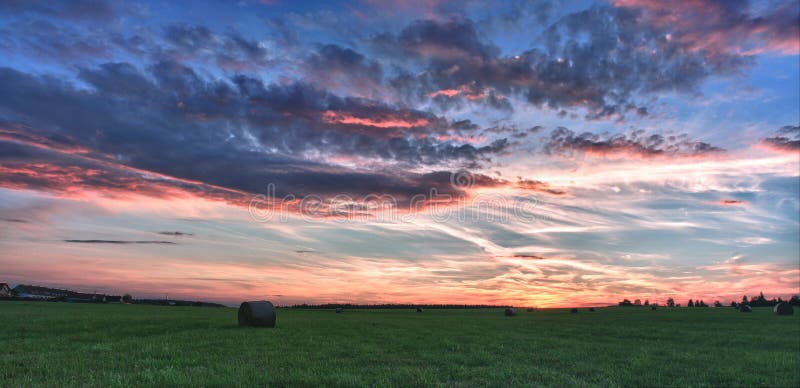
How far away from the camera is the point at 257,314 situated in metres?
32.6

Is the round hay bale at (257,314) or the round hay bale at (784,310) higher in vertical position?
the round hay bale at (257,314)

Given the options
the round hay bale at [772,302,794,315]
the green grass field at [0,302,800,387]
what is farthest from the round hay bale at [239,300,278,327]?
the round hay bale at [772,302,794,315]

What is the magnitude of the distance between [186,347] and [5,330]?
13.2 m

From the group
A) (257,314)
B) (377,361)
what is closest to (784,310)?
(257,314)

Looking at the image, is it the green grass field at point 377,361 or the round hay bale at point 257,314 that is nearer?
the green grass field at point 377,361

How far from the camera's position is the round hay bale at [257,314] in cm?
3244

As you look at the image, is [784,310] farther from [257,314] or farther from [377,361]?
[377,361]

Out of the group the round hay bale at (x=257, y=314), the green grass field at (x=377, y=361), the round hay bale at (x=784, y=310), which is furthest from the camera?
the round hay bale at (x=784, y=310)

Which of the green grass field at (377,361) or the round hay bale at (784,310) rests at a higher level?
the green grass field at (377,361)

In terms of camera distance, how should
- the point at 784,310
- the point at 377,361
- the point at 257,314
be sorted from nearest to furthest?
the point at 377,361
the point at 257,314
the point at 784,310

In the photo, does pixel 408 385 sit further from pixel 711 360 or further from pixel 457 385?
pixel 711 360

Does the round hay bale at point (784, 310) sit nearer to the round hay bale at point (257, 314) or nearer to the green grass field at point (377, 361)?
the green grass field at point (377, 361)

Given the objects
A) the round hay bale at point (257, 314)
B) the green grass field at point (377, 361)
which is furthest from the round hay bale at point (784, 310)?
the round hay bale at point (257, 314)

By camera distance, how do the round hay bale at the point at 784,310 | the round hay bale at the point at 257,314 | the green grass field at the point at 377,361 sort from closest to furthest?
the green grass field at the point at 377,361 → the round hay bale at the point at 257,314 → the round hay bale at the point at 784,310
